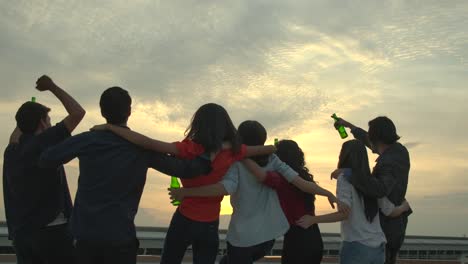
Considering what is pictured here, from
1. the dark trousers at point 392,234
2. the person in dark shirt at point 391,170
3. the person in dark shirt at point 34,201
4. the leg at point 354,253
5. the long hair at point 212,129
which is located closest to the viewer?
the long hair at point 212,129

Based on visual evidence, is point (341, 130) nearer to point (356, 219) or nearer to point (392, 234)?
point (392, 234)

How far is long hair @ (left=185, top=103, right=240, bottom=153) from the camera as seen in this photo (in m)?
3.82

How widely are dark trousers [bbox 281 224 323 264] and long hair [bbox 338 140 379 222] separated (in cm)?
51

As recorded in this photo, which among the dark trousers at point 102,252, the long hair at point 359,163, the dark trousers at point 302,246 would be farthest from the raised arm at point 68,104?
the long hair at point 359,163

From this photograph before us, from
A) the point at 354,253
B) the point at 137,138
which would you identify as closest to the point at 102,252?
the point at 137,138

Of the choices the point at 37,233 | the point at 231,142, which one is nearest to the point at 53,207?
the point at 37,233

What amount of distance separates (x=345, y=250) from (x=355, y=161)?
2.67 feet

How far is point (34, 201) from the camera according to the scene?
13.5 feet

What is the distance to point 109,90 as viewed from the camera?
11.3 ft

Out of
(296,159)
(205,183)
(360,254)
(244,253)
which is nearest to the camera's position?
(205,183)

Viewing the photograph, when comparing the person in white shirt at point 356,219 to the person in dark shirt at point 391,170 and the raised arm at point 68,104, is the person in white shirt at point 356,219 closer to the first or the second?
the person in dark shirt at point 391,170

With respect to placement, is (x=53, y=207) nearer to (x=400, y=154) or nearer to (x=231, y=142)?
(x=231, y=142)

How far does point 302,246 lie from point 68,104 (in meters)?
2.34

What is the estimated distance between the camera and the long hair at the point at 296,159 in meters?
4.48
